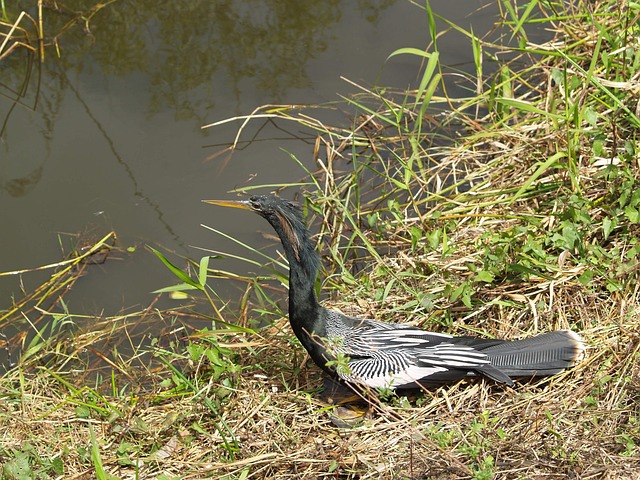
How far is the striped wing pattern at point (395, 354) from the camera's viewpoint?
3.52 m

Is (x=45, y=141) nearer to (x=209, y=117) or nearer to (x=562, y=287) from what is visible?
(x=209, y=117)

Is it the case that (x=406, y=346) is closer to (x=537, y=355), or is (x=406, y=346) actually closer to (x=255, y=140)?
(x=537, y=355)

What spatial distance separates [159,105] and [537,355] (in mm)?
3447

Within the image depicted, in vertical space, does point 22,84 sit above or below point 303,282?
above

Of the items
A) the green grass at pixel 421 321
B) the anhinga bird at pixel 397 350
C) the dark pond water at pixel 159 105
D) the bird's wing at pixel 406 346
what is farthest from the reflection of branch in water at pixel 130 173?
the bird's wing at pixel 406 346

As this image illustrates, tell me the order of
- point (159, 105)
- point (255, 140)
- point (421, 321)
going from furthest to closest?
point (159, 105) < point (255, 140) < point (421, 321)

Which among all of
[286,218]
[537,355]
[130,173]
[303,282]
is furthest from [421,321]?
[130,173]

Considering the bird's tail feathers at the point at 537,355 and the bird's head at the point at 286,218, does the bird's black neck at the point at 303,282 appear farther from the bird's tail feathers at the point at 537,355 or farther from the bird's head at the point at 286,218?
the bird's tail feathers at the point at 537,355

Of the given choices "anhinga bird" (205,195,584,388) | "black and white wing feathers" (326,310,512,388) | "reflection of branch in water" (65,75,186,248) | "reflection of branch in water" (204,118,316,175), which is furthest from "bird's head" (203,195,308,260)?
"reflection of branch in water" (204,118,316,175)

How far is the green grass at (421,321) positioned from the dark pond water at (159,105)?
0.74 feet

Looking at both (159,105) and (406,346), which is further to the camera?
(159,105)

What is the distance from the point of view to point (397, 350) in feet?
11.9

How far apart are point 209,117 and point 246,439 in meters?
2.83

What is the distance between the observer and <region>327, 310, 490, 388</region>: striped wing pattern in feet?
11.5
